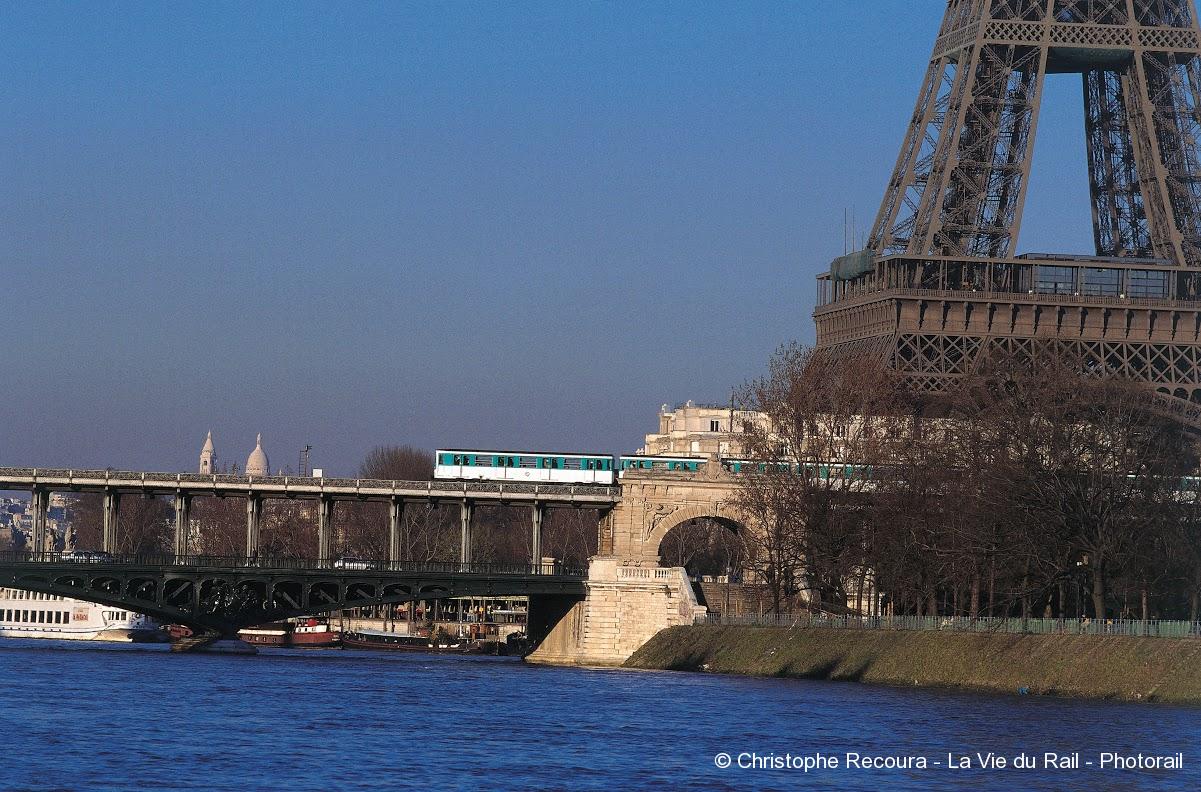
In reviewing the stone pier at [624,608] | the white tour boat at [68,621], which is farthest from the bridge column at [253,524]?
the white tour boat at [68,621]

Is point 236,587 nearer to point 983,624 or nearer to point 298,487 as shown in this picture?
point 298,487

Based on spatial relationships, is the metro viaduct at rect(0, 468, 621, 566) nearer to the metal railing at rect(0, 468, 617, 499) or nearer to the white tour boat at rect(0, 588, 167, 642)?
the metal railing at rect(0, 468, 617, 499)

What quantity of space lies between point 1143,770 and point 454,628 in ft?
401

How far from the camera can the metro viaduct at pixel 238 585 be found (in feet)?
396

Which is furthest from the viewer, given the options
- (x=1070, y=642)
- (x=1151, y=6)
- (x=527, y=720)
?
(x=1151, y=6)

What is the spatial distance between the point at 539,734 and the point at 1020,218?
278ft

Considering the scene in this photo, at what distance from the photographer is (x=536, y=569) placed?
12812 centimetres

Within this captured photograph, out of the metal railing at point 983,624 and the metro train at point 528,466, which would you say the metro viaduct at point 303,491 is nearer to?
the metro train at point 528,466

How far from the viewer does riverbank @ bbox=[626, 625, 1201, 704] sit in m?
80.9

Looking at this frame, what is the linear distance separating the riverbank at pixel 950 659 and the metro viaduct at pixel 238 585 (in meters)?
9.45

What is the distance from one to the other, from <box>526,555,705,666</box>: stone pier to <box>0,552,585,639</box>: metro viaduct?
139cm

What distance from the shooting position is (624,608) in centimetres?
12494

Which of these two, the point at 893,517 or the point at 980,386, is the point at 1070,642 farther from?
the point at 980,386

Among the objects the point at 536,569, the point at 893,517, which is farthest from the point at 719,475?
the point at 893,517
